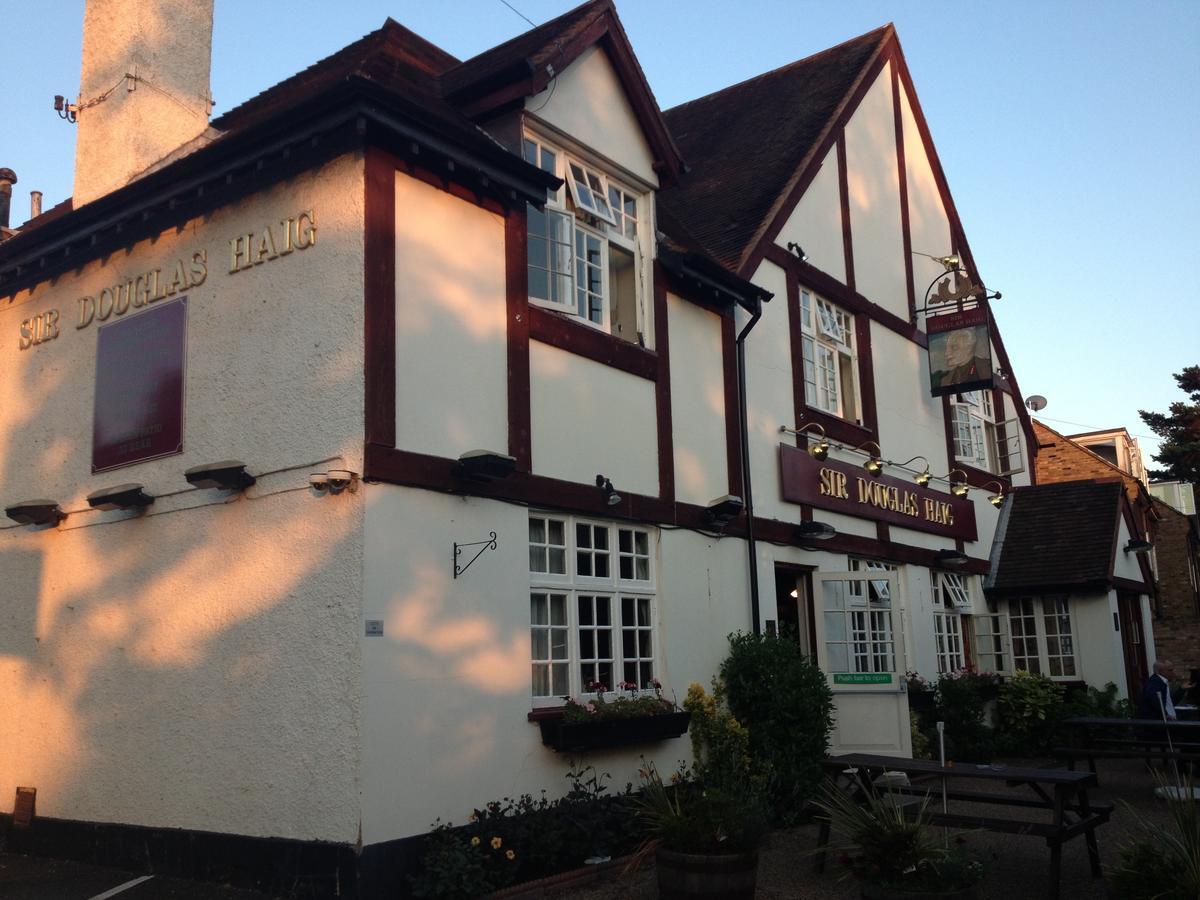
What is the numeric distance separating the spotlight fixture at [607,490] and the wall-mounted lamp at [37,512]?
16.9ft

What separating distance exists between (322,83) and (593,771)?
718cm

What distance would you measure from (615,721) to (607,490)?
83.4 inches

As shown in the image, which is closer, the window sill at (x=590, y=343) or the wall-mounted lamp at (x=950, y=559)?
the window sill at (x=590, y=343)

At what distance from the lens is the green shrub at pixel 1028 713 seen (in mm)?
17719

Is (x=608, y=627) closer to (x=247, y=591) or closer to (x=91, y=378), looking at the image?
(x=247, y=591)

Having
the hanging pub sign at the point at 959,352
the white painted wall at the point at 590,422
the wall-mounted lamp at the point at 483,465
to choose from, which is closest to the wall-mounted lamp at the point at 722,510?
the white painted wall at the point at 590,422

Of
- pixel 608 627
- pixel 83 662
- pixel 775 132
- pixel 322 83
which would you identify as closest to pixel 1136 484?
pixel 775 132

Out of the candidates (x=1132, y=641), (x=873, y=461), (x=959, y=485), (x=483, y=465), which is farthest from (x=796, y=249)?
(x=1132, y=641)

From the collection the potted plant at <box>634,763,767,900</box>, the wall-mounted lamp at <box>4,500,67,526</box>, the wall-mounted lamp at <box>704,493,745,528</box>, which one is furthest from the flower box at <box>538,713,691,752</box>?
the wall-mounted lamp at <box>4,500,67,526</box>

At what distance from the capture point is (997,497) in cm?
2053

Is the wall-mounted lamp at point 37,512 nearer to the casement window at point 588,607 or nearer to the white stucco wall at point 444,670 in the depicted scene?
the white stucco wall at point 444,670

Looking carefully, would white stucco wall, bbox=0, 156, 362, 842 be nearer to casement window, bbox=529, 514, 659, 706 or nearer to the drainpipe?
casement window, bbox=529, 514, 659, 706

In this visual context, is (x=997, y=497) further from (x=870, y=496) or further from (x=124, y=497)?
(x=124, y=497)

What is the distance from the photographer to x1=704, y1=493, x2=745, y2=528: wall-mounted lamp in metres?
12.2
